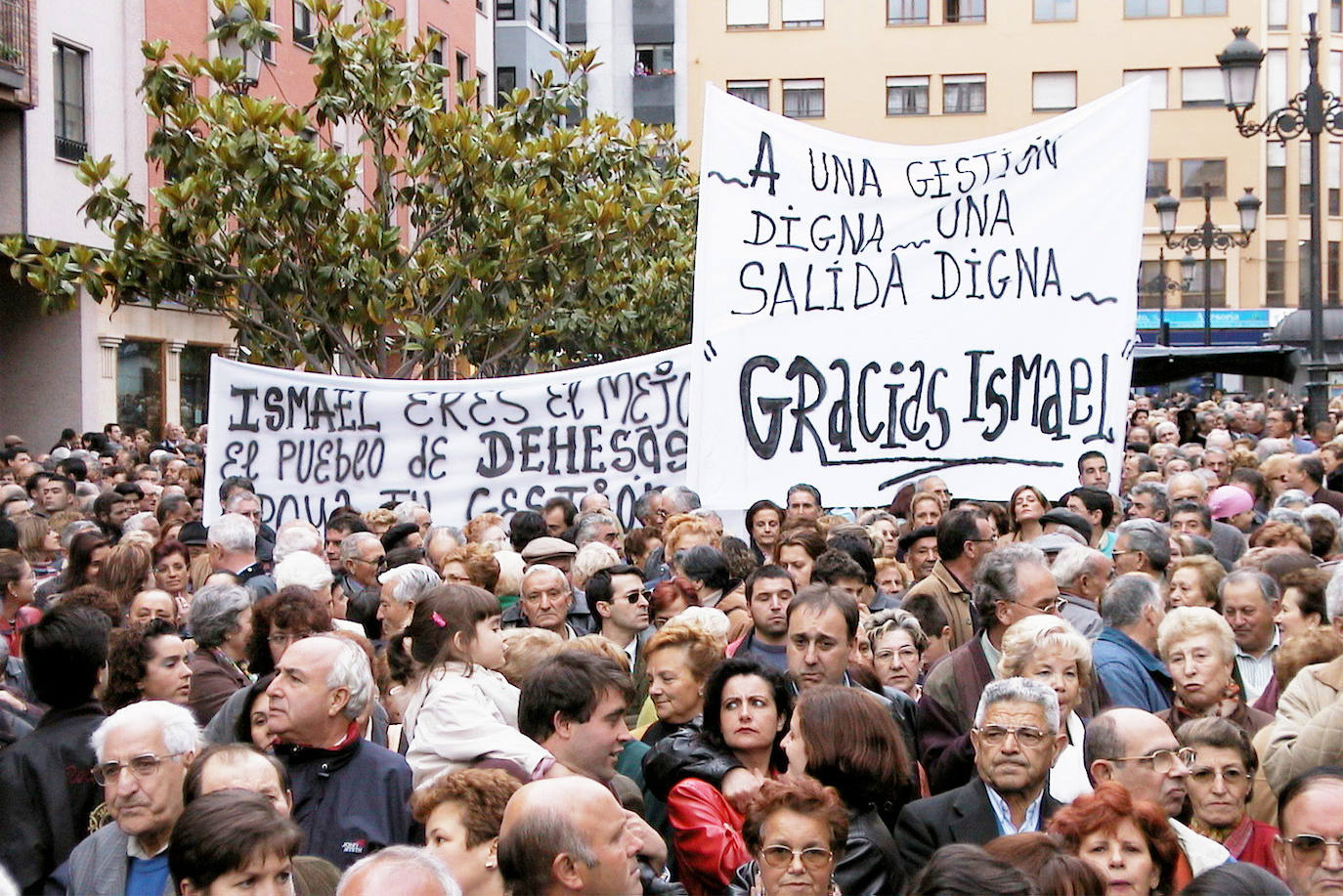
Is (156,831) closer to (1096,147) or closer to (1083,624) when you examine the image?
(1083,624)

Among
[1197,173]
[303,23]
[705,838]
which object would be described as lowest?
[705,838]

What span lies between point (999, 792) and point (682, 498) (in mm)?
6155

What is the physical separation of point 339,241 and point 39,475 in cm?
385

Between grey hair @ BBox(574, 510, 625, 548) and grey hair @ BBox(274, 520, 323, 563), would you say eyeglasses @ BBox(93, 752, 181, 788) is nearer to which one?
grey hair @ BBox(274, 520, 323, 563)

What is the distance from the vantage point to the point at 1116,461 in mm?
11281

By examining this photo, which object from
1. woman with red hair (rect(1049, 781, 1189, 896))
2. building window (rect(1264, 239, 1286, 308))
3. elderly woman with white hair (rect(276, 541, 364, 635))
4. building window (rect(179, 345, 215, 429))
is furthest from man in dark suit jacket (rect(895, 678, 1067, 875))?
building window (rect(1264, 239, 1286, 308))

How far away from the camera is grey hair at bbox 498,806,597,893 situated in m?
3.81

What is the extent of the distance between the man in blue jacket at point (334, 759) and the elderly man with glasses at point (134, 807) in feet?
1.17

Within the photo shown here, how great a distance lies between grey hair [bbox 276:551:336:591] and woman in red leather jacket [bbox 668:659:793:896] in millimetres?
2568

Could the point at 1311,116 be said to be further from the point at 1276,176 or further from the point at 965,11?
the point at 1276,176

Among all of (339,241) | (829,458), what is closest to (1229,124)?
(339,241)

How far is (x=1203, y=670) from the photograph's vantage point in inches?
236

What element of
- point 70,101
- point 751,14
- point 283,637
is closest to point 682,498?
point 283,637

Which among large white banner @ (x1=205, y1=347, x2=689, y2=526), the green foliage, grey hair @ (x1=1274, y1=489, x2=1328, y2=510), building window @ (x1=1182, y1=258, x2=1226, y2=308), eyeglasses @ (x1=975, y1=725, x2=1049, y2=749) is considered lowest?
eyeglasses @ (x1=975, y1=725, x2=1049, y2=749)
